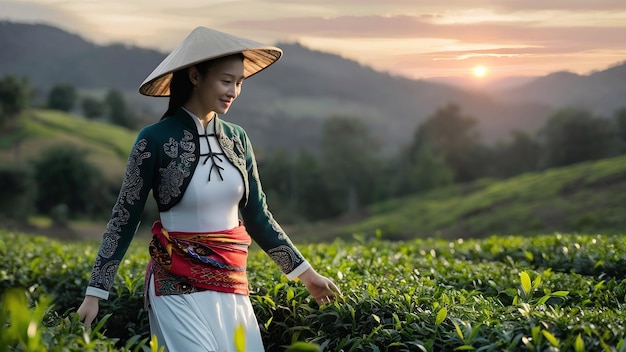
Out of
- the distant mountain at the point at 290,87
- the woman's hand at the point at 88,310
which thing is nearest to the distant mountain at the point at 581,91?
the distant mountain at the point at 290,87

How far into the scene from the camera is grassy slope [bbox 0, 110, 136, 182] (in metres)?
35.6

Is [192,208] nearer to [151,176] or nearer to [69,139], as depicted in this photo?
[151,176]

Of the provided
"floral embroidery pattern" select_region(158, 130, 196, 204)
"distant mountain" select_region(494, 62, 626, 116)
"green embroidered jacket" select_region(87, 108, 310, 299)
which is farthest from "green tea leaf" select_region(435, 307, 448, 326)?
"distant mountain" select_region(494, 62, 626, 116)

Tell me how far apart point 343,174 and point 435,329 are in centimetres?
3844

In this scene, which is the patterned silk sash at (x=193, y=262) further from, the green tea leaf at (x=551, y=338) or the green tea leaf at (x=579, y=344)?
the green tea leaf at (x=579, y=344)

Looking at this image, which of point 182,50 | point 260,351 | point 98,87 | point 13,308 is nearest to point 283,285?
point 260,351

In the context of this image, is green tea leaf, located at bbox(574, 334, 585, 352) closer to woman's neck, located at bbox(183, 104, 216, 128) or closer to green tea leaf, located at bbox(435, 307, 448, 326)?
green tea leaf, located at bbox(435, 307, 448, 326)

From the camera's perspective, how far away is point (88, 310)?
3320mm

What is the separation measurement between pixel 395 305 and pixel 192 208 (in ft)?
3.42

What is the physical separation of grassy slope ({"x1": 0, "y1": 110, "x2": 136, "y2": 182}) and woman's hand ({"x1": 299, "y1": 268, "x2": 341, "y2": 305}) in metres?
31.8

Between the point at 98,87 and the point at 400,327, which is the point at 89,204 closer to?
the point at 400,327

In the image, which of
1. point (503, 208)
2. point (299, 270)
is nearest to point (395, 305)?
point (299, 270)

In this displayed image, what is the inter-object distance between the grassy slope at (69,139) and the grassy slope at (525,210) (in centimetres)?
1216

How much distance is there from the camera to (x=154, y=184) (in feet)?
11.3
